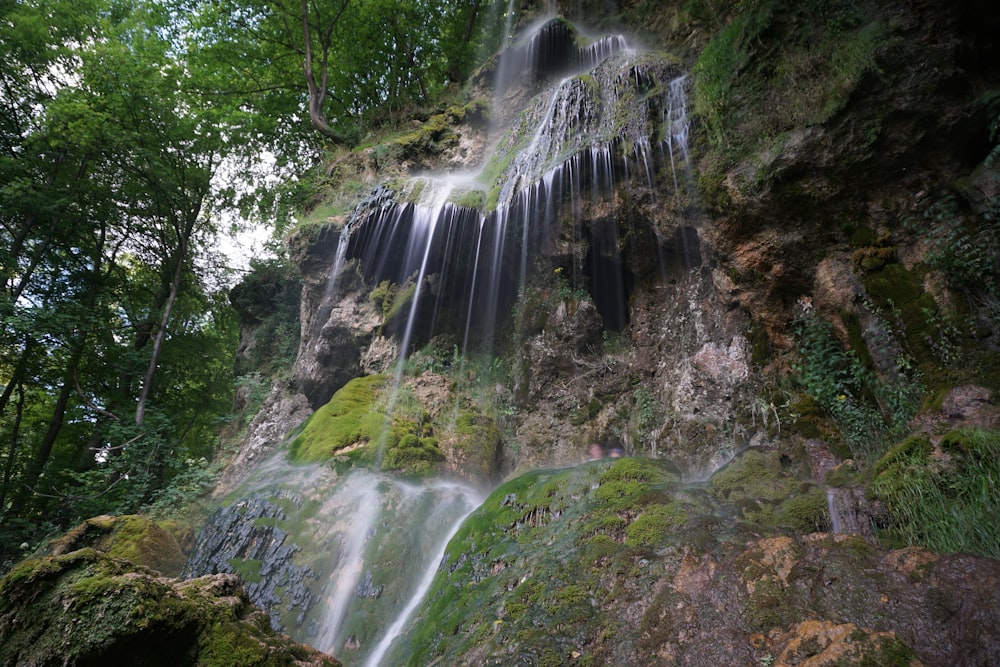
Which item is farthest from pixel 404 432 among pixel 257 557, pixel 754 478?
pixel 754 478

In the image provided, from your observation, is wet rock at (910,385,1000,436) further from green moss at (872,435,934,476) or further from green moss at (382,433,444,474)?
green moss at (382,433,444,474)

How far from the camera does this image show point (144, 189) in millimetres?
11297

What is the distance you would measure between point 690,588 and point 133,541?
24.2 feet

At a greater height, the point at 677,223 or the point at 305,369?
the point at 677,223

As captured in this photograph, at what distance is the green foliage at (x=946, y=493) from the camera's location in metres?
2.80

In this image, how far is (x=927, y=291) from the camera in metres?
4.75

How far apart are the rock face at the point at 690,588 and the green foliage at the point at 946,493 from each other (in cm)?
57

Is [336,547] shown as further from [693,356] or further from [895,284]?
[895,284]

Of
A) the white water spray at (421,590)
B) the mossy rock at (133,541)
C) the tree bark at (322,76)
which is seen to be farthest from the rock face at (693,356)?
the tree bark at (322,76)

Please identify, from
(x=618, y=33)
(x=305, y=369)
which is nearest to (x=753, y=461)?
(x=305, y=369)

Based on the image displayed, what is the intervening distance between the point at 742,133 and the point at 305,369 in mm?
9967

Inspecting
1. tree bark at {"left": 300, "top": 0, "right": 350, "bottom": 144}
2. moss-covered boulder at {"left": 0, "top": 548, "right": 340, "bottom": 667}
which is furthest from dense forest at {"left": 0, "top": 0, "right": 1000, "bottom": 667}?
tree bark at {"left": 300, "top": 0, "right": 350, "bottom": 144}

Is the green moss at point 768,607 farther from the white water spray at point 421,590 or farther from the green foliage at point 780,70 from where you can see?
the green foliage at point 780,70

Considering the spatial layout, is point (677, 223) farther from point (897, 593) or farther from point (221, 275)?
point (221, 275)
